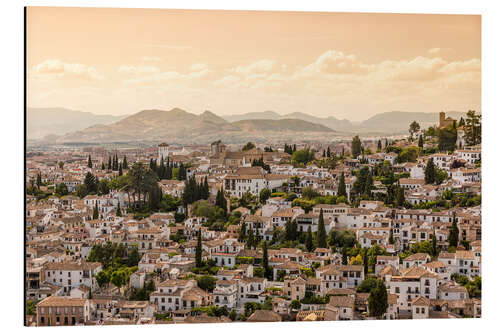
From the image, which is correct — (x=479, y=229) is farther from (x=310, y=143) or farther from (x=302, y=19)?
(x=302, y=19)

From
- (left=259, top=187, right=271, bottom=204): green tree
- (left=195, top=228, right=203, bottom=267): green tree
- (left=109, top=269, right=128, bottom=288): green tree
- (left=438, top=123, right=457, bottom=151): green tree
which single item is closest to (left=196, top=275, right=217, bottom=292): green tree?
(left=195, top=228, right=203, bottom=267): green tree

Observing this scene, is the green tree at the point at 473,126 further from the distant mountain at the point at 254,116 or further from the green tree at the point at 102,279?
the green tree at the point at 102,279

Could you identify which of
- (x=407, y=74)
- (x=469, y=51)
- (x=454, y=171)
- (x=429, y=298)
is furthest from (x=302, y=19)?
(x=429, y=298)

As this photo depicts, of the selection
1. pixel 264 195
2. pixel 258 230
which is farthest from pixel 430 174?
pixel 258 230

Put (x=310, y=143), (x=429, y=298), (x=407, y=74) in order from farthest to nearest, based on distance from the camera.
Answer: (x=310, y=143) → (x=407, y=74) → (x=429, y=298)

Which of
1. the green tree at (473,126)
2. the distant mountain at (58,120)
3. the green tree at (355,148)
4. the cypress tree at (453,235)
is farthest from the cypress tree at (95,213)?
the green tree at (473,126)

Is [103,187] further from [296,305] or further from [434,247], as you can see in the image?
[434,247]

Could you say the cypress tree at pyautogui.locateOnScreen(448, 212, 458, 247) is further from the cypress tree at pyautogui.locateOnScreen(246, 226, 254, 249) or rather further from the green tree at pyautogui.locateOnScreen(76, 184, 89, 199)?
the green tree at pyautogui.locateOnScreen(76, 184, 89, 199)
